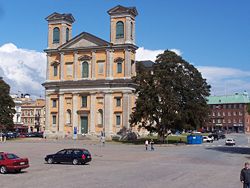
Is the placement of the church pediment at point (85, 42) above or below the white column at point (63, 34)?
below

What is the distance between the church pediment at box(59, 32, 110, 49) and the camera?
→ 278 ft

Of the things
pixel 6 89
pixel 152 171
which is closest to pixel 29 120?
pixel 6 89

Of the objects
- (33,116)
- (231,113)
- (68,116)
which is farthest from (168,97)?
(231,113)

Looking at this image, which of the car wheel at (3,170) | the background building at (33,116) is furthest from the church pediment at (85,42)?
the car wheel at (3,170)

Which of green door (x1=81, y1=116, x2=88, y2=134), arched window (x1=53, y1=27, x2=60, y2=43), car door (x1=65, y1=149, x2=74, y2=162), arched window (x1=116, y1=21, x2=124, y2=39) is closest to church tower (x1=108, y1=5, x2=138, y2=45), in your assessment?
arched window (x1=116, y1=21, x2=124, y2=39)

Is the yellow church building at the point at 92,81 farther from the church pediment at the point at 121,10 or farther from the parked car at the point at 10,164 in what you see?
the parked car at the point at 10,164

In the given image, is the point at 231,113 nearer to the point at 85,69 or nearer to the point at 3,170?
the point at 85,69

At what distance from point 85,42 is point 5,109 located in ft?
66.1

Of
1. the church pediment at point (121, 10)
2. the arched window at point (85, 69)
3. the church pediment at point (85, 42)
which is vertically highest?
the church pediment at point (121, 10)

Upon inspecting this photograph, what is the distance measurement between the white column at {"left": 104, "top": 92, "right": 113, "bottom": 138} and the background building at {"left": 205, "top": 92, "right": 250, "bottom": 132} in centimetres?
10355

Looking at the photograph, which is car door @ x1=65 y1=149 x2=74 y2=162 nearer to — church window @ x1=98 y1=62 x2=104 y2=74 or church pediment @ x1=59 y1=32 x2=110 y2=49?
church window @ x1=98 y1=62 x2=104 y2=74

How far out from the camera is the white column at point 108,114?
8238cm

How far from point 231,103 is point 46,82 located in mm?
114468

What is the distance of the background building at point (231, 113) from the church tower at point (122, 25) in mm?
103890
